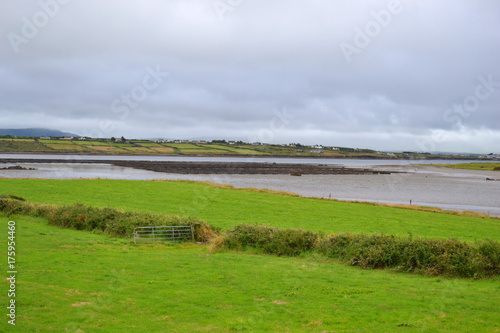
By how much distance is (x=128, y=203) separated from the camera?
139ft

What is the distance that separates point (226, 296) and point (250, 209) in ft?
91.9

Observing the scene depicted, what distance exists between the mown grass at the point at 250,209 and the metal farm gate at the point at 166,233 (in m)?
4.59

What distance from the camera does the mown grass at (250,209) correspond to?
3288cm

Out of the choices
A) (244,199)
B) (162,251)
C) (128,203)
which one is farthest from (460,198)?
(162,251)

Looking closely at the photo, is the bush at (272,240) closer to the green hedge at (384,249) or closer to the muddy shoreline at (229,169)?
the green hedge at (384,249)

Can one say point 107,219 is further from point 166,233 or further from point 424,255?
point 424,255

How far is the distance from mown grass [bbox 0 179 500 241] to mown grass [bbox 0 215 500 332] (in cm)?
1231

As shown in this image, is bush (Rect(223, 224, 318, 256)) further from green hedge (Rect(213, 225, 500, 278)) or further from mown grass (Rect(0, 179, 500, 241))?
mown grass (Rect(0, 179, 500, 241))

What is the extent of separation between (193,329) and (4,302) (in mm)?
5348

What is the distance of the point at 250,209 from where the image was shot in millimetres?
41406

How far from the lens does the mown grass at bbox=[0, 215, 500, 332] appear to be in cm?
1070

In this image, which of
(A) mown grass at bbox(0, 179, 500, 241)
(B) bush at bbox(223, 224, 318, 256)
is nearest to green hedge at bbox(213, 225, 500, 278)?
(B) bush at bbox(223, 224, 318, 256)

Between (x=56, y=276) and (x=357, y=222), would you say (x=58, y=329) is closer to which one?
(x=56, y=276)

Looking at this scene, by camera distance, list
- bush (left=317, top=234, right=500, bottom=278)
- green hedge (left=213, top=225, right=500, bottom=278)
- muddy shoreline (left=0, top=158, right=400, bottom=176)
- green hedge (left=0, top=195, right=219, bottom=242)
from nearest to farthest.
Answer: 1. bush (left=317, top=234, right=500, bottom=278)
2. green hedge (left=213, top=225, right=500, bottom=278)
3. green hedge (left=0, top=195, right=219, bottom=242)
4. muddy shoreline (left=0, top=158, right=400, bottom=176)
